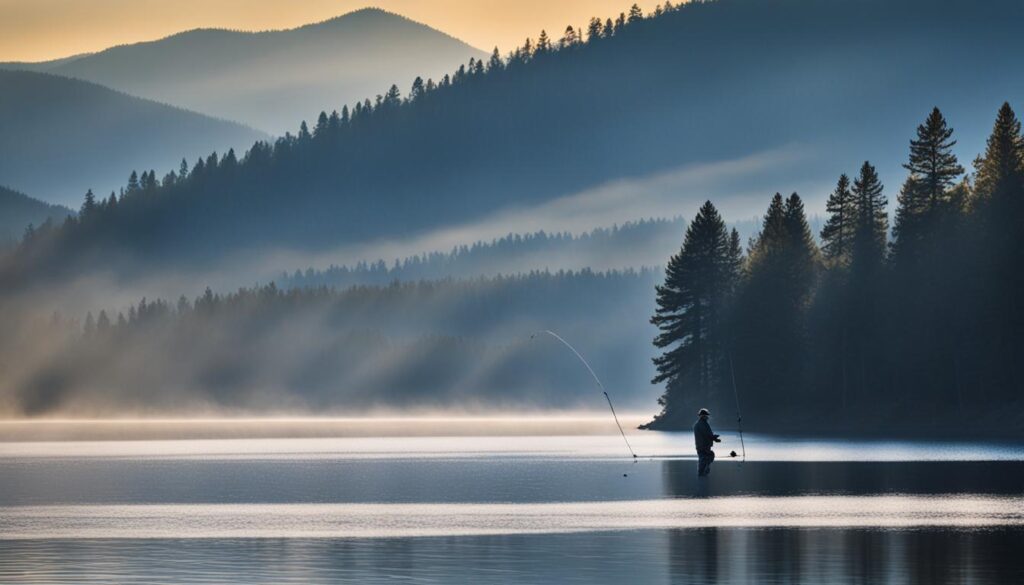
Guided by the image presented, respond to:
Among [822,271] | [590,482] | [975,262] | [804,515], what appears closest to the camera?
[804,515]

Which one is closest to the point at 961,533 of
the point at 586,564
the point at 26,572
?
the point at 586,564

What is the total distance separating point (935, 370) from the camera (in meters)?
120

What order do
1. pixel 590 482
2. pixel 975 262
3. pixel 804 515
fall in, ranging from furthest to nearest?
pixel 975 262 < pixel 590 482 < pixel 804 515

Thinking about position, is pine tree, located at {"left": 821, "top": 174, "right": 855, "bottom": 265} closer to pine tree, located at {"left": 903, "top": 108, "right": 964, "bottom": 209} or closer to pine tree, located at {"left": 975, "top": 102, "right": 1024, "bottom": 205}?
pine tree, located at {"left": 903, "top": 108, "right": 964, "bottom": 209}

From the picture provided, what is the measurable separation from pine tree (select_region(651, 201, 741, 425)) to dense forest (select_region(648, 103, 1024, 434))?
0.15m

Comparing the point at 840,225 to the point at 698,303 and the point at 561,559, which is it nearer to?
the point at 698,303

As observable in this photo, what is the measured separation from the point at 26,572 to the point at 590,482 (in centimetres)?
3416

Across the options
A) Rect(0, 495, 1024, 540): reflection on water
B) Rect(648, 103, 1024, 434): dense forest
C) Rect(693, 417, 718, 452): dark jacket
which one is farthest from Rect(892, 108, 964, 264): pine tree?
Rect(0, 495, 1024, 540): reflection on water

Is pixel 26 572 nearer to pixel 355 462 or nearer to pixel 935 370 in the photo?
pixel 355 462

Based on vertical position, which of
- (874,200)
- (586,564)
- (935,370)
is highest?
(874,200)

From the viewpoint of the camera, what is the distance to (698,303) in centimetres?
14862

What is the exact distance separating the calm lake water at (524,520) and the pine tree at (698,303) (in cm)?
5294

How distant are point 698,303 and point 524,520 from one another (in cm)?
9803

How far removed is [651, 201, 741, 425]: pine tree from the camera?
146 m
